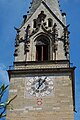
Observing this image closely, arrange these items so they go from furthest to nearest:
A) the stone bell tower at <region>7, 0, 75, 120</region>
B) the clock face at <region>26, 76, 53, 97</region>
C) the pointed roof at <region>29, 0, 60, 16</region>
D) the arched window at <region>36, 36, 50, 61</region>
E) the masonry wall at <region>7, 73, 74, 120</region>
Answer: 1. the pointed roof at <region>29, 0, 60, 16</region>
2. the arched window at <region>36, 36, 50, 61</region>
3. the clock face at <region>26, 76, 53, 97</region>
4. the stone bell tower at <region>7, 0, 75, 120</region>
5. the masonry wall at <region>7, 73, 74, 120</region>

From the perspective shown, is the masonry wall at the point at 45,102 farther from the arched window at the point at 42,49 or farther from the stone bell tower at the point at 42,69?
the arched window at the point at 42,49

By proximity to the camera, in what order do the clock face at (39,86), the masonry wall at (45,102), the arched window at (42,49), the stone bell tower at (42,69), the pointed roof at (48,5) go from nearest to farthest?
the masonry wall at (45,102) → the stone bell tower at (42,69) → the clock face at (39,86) → the arched window at (42,49) → the pointed roof at (48,5)

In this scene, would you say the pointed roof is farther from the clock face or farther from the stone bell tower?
the clock face

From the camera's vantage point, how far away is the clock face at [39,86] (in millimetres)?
18594

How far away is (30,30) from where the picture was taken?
23.3 metres

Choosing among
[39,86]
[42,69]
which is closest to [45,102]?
[39,86]

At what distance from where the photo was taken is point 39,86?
752 inches

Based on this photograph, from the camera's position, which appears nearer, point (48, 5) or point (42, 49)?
point (42, 49)

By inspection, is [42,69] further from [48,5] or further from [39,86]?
[48,5]

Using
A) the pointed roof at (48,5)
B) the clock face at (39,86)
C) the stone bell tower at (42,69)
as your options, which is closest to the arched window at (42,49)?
the stone bell tower at (42,69)

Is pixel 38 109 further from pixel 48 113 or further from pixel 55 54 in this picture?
pixel 55 54

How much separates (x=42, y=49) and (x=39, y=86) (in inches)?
149

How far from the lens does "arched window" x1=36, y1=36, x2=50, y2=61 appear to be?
70.3ft

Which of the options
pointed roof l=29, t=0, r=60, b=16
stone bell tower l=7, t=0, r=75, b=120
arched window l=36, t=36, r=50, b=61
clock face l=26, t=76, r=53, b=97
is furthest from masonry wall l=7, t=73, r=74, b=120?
pointed roof l=29, t=0, r=60, b=16
